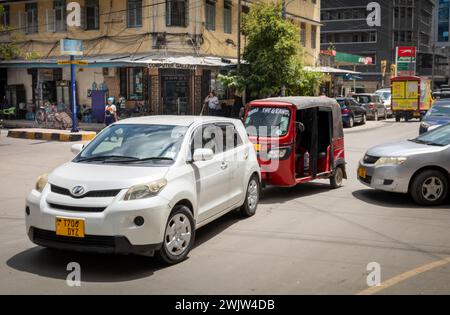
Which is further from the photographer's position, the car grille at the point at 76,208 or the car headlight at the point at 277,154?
the car headlight at the point at 277,154

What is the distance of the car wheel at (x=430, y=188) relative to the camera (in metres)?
9.20

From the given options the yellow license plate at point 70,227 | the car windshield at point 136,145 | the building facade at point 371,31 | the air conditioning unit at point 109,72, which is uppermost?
the building facade at point 371,31

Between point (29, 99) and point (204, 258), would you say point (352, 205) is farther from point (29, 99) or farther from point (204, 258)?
point (29, 99)

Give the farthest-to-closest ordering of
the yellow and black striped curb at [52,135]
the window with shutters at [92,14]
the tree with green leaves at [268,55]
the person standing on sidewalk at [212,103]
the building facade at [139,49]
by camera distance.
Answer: the window with shutters at [92,14] → the building facade at [139,49] → the person standing on sidewalk at [212,103] → the tree with green leaves at [268,55] → the yellow and black striped curb at [52,135]

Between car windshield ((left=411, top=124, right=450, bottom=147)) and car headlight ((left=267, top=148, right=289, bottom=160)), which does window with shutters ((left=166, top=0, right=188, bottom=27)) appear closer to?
car headlight ((left=267, top=148, right=289, bottom=160))

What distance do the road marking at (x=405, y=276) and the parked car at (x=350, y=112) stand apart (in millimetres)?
22592

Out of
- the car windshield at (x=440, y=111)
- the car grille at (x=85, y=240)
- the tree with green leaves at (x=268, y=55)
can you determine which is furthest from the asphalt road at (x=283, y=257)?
the tree with green leaves at (x=268, y=55)

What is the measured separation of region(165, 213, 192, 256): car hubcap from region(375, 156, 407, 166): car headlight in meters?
4.48

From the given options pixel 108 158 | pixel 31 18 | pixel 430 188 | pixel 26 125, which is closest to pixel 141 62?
pixel 26 125

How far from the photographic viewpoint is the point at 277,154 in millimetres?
9625

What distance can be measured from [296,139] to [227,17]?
2080 centimetres

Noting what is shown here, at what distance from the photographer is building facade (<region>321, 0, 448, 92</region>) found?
234 ft

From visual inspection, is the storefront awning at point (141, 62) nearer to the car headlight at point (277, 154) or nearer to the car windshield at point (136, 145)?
the car headlight at point (277, 154)

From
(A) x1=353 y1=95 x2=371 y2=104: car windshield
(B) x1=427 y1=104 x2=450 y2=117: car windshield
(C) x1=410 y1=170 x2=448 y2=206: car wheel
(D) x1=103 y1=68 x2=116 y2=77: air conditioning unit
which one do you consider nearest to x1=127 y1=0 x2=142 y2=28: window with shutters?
(D) x1=103 y1=68 x2=116 y2=77: air conditioning unit
